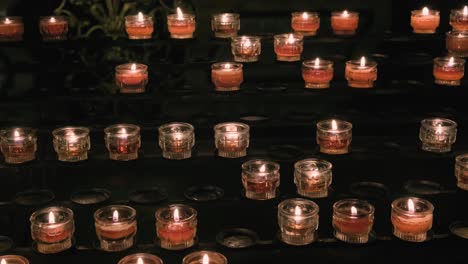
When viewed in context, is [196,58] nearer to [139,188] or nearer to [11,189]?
[139,188]

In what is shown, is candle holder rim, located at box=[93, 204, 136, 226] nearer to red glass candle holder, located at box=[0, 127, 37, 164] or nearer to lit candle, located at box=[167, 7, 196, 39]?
red glass candle holder, located at box=[0, 127, 37, 164]

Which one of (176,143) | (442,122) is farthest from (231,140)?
(442,122)

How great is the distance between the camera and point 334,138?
2.58 m

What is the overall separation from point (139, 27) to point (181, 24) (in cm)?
16

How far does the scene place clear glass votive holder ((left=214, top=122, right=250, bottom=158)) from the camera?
2570 millimetres

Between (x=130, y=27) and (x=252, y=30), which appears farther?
(x=252, y=30)

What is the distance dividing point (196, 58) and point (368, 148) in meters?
0.85

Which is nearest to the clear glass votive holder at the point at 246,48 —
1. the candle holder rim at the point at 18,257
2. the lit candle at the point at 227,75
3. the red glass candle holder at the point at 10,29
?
the lit candle at the point at 227,75

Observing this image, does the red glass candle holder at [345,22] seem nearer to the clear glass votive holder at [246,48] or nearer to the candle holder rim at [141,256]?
the clear glass votive holder at [246,48]

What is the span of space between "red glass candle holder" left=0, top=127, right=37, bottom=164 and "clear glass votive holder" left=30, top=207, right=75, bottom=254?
0.81 ft

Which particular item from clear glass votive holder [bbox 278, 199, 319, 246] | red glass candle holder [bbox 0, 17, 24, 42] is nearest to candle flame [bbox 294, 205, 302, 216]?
clear glass votive holder [bbox 278, 199, 319, 246]

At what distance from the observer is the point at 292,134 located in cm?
301

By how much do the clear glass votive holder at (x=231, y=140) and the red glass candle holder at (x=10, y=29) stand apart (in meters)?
0.87

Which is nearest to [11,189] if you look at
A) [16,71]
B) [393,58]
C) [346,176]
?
[16,71]
